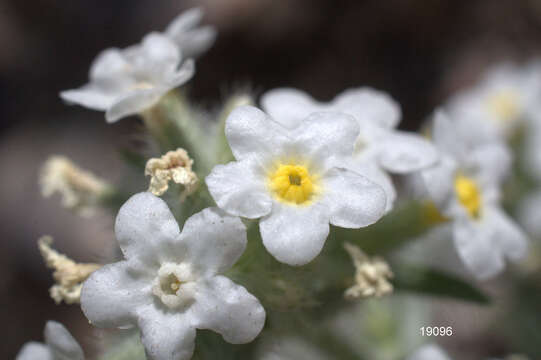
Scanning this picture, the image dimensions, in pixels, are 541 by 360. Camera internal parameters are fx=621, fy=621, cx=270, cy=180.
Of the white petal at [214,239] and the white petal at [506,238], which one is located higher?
the white petal at [214,239]

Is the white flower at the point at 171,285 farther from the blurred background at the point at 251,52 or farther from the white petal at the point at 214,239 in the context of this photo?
the blurred background at the point at 251,52

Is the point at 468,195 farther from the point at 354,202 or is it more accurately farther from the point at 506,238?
the point at 354,202

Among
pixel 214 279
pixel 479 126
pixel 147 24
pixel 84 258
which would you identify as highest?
pixel 147 24

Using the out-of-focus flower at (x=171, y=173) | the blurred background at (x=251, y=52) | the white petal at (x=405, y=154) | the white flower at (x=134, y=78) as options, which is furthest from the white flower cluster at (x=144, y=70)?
the blurred background at (x=251, y=52)

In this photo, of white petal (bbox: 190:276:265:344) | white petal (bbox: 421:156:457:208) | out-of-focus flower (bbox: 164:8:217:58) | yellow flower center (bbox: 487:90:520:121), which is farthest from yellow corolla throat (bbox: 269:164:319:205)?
yellow flower center (bbox: 487:90:520:121)

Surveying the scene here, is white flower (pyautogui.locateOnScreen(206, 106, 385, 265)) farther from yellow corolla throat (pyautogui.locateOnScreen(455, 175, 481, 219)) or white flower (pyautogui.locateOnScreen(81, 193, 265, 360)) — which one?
yellow corolla throat (pyautogui.locateOnScreen(455, 175, 481, 219))

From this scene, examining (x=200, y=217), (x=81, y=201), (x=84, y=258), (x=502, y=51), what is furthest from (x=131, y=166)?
(x=502, y=51)

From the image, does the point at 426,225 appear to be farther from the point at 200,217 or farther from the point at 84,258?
the point at 84,258
